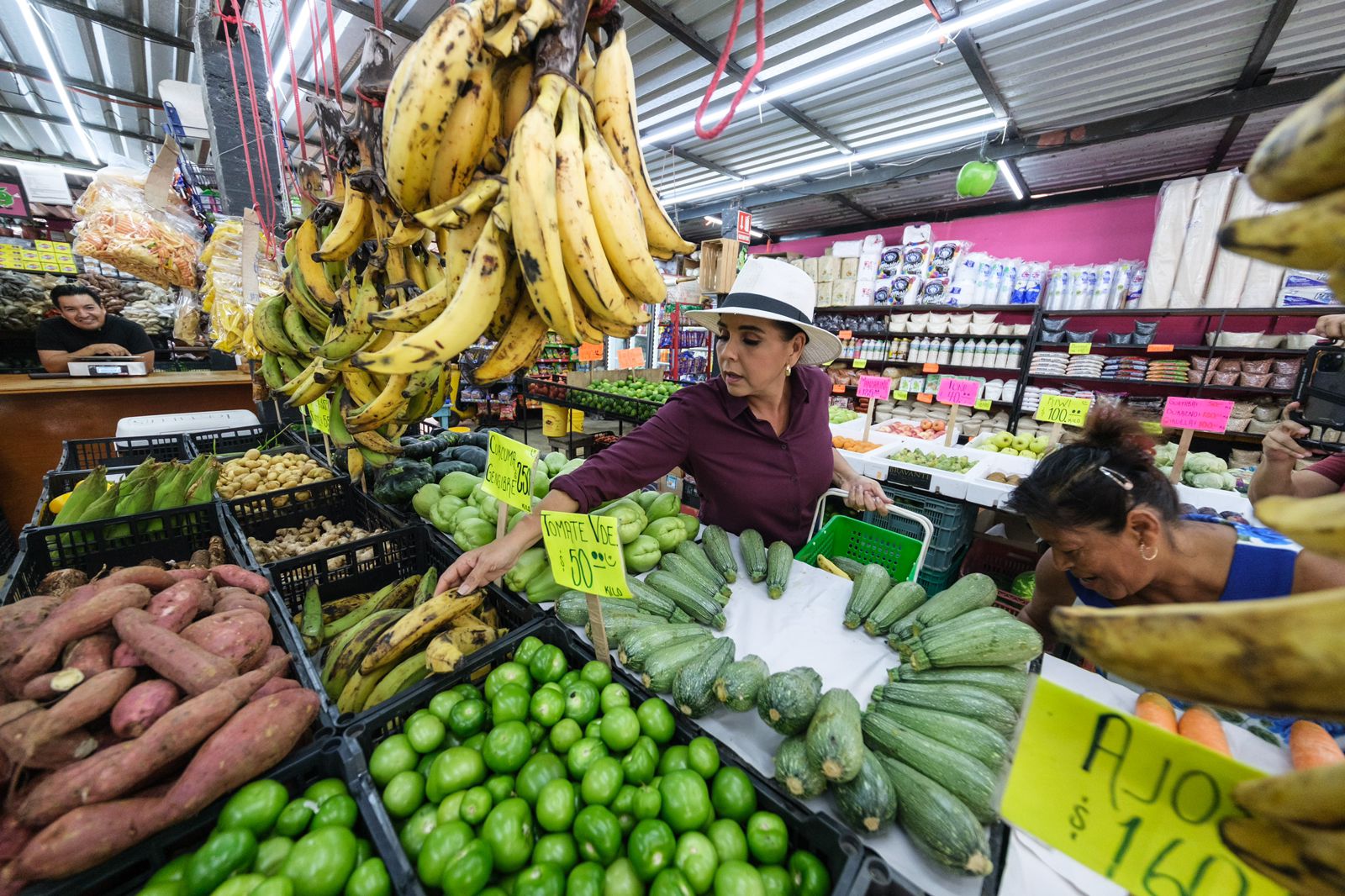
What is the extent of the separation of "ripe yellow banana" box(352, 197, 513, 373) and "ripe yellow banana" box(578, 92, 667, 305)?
19 cm

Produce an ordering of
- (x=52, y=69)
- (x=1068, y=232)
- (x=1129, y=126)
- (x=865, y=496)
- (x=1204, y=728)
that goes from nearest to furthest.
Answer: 1. (x=1204, y=728)
2. (x=865, y=496)
3. (x=1129, y=126)
4. (x=52, y=69)
5. (x=1068, y=232)

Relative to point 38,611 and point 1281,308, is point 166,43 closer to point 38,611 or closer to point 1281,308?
point 38,611

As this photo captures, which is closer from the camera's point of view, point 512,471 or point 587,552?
point 587,552

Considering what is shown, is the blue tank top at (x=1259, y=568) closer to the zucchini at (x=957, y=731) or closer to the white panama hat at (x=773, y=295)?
the zucchini at (x=957, y=731)

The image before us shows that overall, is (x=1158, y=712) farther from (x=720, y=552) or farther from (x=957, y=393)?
(x=957, y=393)

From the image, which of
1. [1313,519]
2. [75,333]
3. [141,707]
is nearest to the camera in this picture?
[1313,519]

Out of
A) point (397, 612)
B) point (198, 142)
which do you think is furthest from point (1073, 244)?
point (198, 142)

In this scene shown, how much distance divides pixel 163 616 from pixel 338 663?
43cm

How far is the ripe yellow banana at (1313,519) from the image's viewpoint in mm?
350

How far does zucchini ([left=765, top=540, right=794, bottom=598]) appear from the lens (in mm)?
1760

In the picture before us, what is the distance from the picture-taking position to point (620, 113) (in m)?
1.14

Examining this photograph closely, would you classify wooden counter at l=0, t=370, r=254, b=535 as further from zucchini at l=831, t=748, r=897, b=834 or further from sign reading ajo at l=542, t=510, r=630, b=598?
zucchini at l=831, t=748, r=897, b=834

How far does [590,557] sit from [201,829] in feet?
3.01

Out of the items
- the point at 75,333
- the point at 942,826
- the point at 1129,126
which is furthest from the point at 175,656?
the point at 1129,126
